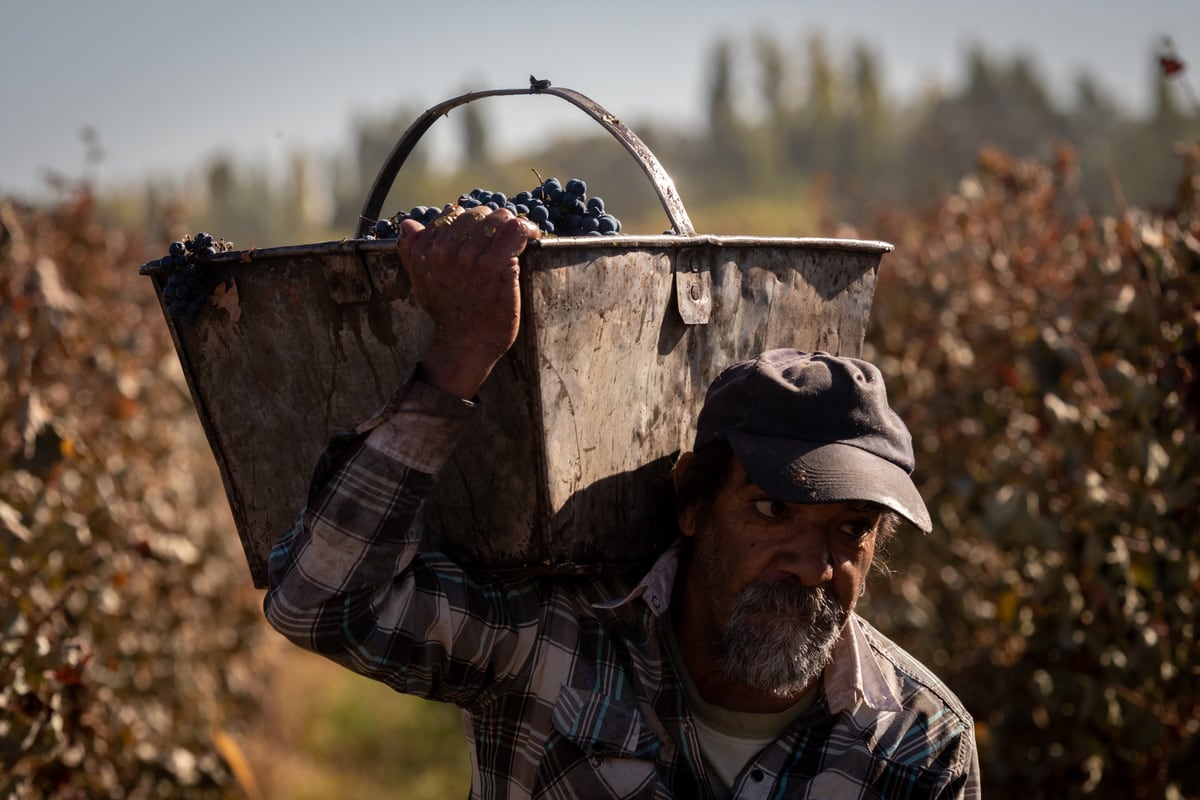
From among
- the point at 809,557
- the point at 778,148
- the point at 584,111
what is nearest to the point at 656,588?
the point at 809,557

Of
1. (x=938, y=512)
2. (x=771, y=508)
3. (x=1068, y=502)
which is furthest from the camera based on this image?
(x=938, y=512)

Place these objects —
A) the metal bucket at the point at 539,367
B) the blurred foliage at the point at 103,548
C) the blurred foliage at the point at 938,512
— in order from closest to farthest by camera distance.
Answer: the metal bucket at the point at 539,367 < the blurred foliage at the point at 103,548 < the blurred foliage at the point at 938,512

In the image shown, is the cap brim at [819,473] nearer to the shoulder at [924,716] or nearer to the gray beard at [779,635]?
the gray beard at [779,635]

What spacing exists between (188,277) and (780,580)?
1.02 meters

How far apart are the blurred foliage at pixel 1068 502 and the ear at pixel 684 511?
144cm

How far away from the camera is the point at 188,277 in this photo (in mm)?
1751

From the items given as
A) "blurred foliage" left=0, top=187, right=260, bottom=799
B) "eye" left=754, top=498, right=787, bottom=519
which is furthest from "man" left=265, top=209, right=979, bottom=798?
"blurred foliage" left=0, top=187, right=260, bottom=799

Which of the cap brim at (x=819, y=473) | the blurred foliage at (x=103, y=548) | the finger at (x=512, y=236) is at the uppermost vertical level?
the finger at (x=512, y=236)

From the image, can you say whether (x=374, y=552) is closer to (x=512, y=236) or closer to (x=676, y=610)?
(x=512, y=236)

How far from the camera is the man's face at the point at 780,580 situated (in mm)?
1833

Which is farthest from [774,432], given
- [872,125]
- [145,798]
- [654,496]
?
[872,125]

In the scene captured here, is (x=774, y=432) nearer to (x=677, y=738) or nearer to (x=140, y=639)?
(x=677, y=738)

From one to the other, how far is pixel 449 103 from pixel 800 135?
79259mm

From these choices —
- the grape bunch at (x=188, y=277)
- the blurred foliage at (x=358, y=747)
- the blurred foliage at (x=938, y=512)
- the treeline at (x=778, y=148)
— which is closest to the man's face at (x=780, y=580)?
the grape bunch at (x=188, y=277)
